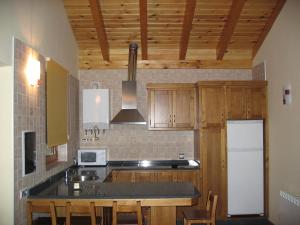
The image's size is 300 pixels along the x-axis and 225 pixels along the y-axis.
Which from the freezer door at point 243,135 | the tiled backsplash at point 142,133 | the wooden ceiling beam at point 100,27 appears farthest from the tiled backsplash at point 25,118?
the freezer door at point 243,135

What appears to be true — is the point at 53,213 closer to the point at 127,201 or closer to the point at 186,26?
the point at 127,201

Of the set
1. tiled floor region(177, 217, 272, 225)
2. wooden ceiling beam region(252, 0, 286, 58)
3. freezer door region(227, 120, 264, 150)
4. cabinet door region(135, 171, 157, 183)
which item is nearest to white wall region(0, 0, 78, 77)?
cabinet door region(135, 171, 157, 183)

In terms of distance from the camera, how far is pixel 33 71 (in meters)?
3.56

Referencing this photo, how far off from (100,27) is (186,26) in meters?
1.38

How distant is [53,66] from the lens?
13.8ft

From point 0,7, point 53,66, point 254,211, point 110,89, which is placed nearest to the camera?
point 0,7

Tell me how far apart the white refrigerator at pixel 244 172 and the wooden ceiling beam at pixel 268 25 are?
1.53 m

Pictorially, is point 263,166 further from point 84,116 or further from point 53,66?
point 53,66

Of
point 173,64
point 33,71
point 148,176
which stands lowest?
point 148,176

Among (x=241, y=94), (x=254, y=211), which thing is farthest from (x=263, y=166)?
(x=241, y=94)

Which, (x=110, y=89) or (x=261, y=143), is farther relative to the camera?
(x=110, y=89)

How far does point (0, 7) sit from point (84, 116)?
3005 millimetres

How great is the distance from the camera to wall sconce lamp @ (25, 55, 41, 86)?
3.44 m

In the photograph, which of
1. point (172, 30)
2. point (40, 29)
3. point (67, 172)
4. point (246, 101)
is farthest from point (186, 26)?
point (67, 172)
